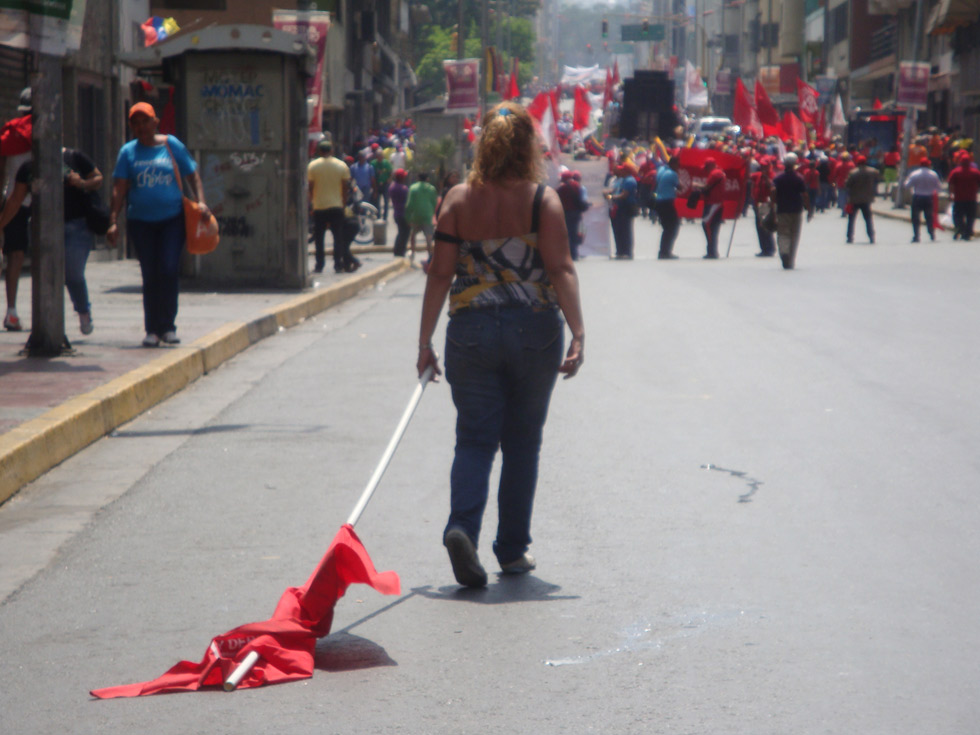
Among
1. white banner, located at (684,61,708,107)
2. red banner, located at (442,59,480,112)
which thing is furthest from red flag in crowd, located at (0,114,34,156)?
white banner, located at (684,61,708,107)

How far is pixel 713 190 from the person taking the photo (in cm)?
2558

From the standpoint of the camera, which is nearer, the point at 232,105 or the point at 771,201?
the point at 232,105

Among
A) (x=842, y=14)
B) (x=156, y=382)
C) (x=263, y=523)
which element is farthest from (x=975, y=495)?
(x=842, y=14)

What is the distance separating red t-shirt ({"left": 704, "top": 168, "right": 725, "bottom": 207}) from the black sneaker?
21.0m

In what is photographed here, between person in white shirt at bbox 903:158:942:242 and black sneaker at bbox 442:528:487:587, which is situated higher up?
person in white shirt at bbox 903:158:942:242

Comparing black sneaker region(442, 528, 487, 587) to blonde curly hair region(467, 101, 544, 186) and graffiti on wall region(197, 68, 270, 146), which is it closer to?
blonde curly hair region(467, 101, 544, 186)

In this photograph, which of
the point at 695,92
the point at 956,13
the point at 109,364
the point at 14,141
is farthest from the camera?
the point at 695,92

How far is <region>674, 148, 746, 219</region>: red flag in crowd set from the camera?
1016 inches

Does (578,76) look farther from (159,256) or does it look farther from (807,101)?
(159,256)

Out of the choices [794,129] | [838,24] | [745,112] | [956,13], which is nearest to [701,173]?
[745,112]

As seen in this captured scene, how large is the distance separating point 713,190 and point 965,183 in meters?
5.32

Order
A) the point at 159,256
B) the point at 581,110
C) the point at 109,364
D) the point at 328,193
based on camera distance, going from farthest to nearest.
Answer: the point at 581,110 → the point at 328,193 → the point at 159,256 → the point at 109,364

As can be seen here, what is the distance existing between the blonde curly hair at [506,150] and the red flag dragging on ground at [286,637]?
1307 mm

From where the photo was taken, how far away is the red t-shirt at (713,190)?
25344 millimetres
